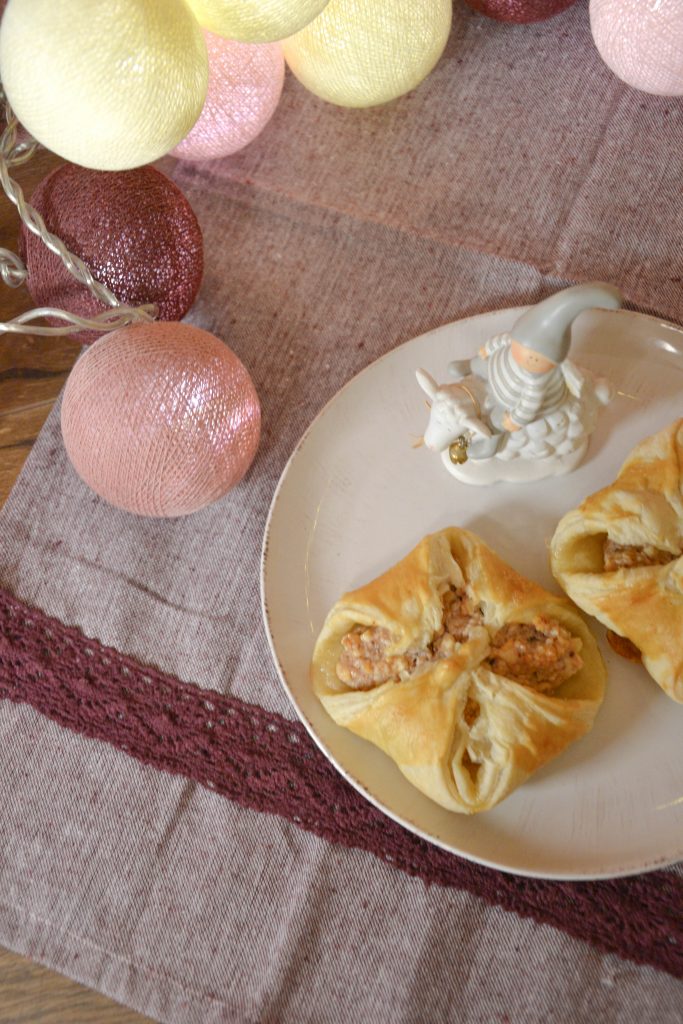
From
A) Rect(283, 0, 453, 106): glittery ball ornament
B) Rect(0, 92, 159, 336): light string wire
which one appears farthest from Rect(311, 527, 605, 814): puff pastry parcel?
Rect(283, 0, 453, 106): glittery ball ornament

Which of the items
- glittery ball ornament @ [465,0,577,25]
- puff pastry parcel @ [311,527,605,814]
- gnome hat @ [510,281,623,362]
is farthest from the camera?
glittery ball ornament @ [465,0,577,25]

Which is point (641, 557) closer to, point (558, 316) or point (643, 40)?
point (558, 316)

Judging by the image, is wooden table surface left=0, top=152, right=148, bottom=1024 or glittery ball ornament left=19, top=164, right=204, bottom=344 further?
wooden table surface left=0, top=152, right=148, bottom=1024

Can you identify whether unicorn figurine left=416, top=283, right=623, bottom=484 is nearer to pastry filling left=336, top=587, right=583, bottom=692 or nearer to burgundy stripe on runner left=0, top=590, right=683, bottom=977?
pastry filling left=336, top=587, right=583, bottom=692

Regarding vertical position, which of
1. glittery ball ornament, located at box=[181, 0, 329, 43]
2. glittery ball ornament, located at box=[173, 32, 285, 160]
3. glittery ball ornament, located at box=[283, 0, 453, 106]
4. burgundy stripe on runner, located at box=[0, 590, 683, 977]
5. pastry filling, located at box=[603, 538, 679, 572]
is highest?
glittery ball ornament, located at box=[181, 0, 329, 43]

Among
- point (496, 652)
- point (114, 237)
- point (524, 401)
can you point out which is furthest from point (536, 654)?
point (114, 237)

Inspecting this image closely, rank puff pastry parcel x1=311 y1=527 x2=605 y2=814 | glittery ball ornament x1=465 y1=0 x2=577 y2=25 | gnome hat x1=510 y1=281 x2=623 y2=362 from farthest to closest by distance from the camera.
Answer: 1. glittery ball ornament x1=465 y1=0 x2=577 y2=25
2. puff pastry parcel x1=311 y1=527 x2=605 y2=814
3. gnome hat x1=510 y1=281 x2=623 y2=362
